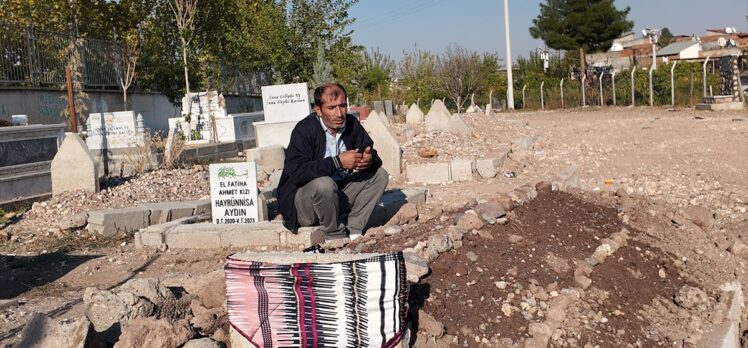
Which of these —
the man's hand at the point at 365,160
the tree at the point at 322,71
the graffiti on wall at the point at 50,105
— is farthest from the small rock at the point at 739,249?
the graffiti on wall at the point at 50,105

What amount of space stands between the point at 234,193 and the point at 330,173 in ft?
6.25

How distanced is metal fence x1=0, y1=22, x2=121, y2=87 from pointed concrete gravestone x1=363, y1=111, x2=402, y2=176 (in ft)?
34.6

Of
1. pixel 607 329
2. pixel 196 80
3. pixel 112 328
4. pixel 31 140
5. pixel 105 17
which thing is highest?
pixel 105 17

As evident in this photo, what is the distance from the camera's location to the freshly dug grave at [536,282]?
4395mm

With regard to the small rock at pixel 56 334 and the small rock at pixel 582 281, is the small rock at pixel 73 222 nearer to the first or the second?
the small rock at pixel 56 334

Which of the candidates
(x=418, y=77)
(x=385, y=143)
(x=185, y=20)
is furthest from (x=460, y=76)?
(x=385, y=143)

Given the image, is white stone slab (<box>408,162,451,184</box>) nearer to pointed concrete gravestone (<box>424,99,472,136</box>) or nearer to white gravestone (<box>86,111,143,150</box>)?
pointed concrete gravestone (<box>424,99,472,136</box>)

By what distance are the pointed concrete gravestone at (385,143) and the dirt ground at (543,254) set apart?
0.32 m

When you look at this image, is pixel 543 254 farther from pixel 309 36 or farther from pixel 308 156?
pixel 309 36

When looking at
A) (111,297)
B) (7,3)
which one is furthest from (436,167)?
(7,3)

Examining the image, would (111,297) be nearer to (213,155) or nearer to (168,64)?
(213,155)

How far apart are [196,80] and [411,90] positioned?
42.4ft

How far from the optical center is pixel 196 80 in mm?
30812

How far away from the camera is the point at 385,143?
11.4m
